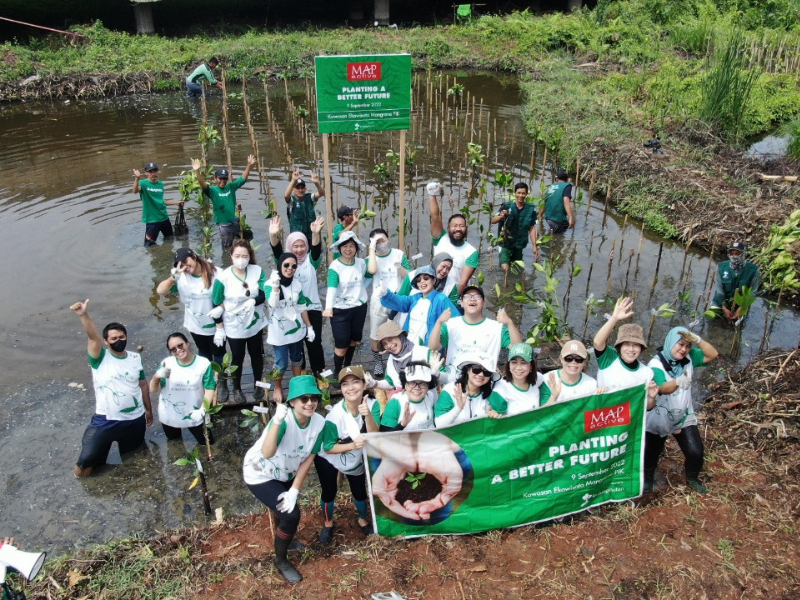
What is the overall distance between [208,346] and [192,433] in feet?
3.47

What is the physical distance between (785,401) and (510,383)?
356 cm

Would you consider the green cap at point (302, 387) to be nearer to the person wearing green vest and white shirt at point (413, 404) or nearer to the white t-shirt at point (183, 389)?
the person wearing green vest and white shirt at point (413, 404)

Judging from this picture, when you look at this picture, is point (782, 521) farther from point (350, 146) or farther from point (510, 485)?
point (350, 146)

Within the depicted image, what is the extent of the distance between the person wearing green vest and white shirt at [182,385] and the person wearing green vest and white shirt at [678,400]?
4.23m

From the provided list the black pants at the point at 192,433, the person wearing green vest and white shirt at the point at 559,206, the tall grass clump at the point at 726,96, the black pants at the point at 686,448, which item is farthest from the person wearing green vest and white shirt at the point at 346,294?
the tall grass clump at the point at 726,96

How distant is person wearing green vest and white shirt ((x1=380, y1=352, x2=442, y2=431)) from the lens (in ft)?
17.5

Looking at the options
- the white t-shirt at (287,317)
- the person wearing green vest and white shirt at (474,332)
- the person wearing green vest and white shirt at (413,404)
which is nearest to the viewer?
the person wearing green vest and white shirt at (413,404)

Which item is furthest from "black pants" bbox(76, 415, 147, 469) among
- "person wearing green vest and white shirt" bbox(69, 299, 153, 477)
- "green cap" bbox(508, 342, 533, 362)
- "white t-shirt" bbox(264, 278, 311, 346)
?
"green cap" bbox(508, 342, 533, 362)

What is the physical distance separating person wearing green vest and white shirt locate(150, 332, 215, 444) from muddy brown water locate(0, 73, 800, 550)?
1.75 feet

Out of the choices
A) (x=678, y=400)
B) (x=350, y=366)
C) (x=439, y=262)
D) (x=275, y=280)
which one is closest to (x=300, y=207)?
(x=275, y=280)

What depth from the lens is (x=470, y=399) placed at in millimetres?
5594

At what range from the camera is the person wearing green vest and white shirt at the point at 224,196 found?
1077cm

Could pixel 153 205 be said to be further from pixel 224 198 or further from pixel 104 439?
pixel 104 439

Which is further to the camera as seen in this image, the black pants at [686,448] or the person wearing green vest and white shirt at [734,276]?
the person wearing green vest and white shirt at [734,276]
